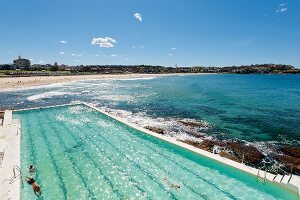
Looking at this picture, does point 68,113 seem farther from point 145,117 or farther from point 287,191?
point 287,191

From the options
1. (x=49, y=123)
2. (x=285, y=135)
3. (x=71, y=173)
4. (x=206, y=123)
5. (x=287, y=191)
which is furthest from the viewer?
(x=206, y=123)

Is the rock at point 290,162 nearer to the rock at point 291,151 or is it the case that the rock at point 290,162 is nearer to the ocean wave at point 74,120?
the rock at point 291,151

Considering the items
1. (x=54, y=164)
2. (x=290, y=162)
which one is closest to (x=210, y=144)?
(x=290, y=162)

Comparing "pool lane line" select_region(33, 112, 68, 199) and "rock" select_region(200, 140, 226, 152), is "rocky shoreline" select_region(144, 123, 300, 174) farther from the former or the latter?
"pool lane line" select_region(33, 112, 68, 199)

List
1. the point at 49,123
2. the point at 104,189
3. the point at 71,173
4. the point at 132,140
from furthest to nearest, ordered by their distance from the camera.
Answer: the point at 49,123 < the point at 132,140 < the point at 71,173 < the point at 104,189

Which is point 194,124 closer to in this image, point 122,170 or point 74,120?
point 74,120

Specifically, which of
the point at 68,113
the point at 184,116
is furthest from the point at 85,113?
the point at 184,116

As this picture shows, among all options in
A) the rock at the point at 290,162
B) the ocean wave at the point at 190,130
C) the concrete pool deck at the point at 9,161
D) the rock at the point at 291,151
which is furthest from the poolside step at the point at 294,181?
the concrete pool deck at the point at 9,161

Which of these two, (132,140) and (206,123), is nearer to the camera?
(132,140)
